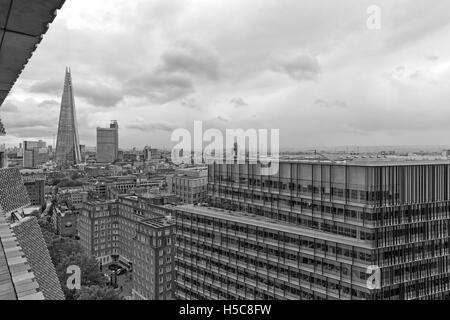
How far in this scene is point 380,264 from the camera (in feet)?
60.6

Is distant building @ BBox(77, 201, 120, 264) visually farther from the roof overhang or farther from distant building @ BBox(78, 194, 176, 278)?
the roof overhang

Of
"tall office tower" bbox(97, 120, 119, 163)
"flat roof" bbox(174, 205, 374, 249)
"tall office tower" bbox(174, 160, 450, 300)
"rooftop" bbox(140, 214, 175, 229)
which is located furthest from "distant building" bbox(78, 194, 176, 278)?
"tall office tower" bbox(97, 120, 119, 163)

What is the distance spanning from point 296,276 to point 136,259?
21036 millimetres

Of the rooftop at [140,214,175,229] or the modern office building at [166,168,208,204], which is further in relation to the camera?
the modern office building at [166,168,208,204]

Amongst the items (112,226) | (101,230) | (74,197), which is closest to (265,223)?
(112,226)

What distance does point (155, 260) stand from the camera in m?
33.1

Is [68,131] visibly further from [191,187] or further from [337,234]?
[337,234]

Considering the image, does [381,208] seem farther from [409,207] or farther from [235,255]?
[235,255]

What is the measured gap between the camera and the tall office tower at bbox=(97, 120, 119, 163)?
188m

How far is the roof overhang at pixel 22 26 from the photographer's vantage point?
4.03m

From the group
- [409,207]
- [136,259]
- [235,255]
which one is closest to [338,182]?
[409,207]

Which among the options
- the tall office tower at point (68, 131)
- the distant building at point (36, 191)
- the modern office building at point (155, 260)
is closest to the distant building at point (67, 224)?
the distant building at point (36, 191)

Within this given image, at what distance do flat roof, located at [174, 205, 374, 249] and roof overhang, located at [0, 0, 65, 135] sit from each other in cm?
1881

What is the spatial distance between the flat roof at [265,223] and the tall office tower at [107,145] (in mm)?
172758
